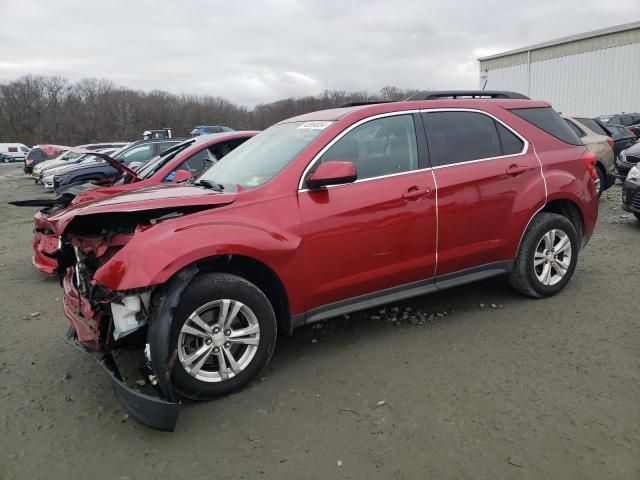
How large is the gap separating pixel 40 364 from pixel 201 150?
12.8ft

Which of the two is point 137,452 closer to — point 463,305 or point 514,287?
point 463,305

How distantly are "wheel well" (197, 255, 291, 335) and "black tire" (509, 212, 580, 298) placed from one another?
2242 mm

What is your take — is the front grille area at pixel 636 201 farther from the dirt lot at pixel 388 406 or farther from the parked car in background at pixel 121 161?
the parked car in background at pixel 121 161

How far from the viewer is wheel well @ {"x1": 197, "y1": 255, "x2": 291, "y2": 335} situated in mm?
3211

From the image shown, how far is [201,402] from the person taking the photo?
10.4ft

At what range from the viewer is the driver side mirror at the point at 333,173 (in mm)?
3297

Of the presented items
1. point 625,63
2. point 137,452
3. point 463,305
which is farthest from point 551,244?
point 625,63

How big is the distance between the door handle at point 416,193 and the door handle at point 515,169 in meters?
0.87

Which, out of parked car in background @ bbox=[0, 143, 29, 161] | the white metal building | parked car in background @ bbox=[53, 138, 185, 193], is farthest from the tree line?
parked car in background @ bbox=[53, 138, 185, 193]

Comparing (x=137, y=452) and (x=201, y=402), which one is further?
(x=201, y=402)

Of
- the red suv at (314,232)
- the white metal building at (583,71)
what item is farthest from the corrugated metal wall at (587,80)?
the red suv at (314,232)

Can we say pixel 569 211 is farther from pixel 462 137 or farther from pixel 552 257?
pixel 462 137

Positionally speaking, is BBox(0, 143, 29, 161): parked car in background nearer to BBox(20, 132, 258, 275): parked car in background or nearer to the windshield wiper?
BBox(20, 132, 258, 275): parked car in background

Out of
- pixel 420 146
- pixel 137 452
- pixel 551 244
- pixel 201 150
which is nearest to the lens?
pixel 137 452
